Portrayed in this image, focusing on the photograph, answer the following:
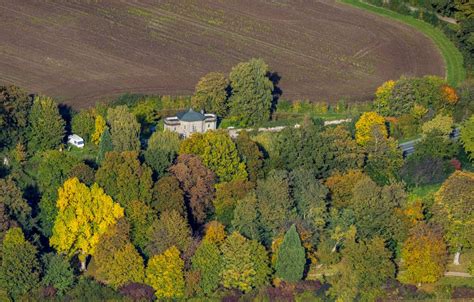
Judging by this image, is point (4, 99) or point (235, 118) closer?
point (4, 99)

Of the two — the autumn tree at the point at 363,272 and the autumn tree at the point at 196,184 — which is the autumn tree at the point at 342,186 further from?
the autumn tree at the point at 196,184

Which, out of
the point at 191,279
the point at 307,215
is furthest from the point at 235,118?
the point at 191,279

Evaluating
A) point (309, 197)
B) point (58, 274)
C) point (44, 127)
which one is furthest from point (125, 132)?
point (58, 274)

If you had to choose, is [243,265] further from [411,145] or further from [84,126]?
[411,145]

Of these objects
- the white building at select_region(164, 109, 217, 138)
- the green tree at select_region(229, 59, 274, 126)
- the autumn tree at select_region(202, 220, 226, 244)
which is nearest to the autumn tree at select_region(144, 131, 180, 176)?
the white building at select_region(164, 109, 217, 138)

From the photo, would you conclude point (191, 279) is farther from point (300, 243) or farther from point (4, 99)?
point (4, 99)
